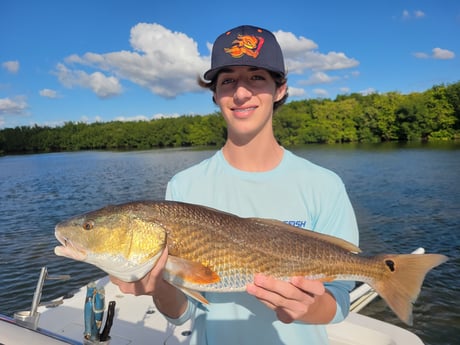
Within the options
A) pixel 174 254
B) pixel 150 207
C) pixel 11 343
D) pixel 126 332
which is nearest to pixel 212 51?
pixel 150 207

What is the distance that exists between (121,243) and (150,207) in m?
0.26

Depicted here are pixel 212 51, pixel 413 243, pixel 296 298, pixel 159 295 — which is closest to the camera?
pixel 296 298

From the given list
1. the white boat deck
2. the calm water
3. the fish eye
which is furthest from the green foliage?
the fish eye

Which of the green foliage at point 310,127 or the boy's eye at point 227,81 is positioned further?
the green foliage at point 310,127

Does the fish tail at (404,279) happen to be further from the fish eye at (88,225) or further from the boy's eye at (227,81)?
the fish eye at (88,225)

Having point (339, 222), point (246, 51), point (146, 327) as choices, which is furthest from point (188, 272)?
point (146, 327)

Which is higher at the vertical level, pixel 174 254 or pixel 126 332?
pixel 174 254

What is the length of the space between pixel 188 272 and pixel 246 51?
4.51ft

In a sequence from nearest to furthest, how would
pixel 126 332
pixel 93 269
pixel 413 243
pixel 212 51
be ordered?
pixel 212 51 → pixel 126 332 → pixel 93 269 → pixel 413 243

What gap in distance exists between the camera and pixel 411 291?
7.26ft

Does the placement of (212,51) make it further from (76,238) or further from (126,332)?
(126,332)

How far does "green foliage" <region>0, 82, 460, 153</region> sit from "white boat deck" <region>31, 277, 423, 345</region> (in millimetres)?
57550

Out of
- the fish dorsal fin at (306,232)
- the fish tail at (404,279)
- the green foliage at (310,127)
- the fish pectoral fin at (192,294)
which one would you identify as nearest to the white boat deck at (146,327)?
the fish tail at (404,279)

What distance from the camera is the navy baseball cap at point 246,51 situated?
236 cm
